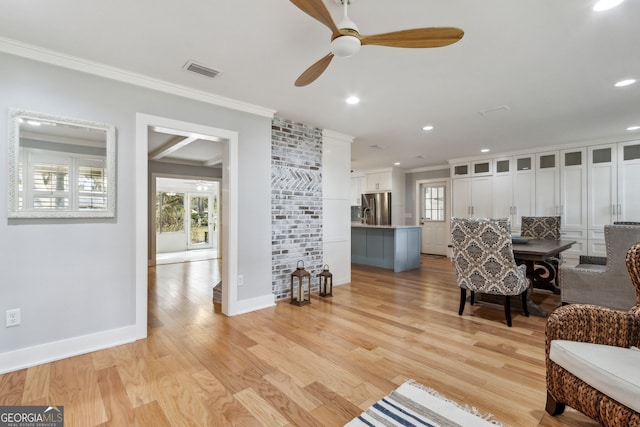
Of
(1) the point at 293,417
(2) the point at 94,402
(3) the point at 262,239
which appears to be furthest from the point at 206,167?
(1) the point at 293,417

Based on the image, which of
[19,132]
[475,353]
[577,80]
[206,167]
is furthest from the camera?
[206,167]

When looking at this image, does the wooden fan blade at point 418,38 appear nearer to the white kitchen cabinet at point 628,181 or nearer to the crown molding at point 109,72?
the crown molding at point 109,72

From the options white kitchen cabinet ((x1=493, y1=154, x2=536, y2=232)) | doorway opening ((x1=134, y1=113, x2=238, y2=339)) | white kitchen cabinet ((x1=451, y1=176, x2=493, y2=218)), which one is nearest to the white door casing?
white kitchen cabinet ((x1=451, y1=176, x2=493, y2=218))

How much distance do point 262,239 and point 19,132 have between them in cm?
229

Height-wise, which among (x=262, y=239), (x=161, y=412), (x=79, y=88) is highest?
(x=79, y=88)

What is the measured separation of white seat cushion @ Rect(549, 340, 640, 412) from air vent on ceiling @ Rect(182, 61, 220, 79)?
3.13 m

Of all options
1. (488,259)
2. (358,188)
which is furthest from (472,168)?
(488,259)

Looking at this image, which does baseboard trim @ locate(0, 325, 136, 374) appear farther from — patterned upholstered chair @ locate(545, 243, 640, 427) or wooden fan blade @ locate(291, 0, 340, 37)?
patterned upholstered chair @ locate(545, 243, 640, 427)

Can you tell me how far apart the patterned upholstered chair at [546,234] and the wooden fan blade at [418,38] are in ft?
12.4

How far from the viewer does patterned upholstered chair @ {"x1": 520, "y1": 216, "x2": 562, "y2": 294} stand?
4.14m

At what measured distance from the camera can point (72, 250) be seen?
2.40 meters

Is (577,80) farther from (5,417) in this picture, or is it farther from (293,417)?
(5,417)

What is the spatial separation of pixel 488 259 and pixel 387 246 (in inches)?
120

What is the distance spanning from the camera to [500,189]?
611cm
